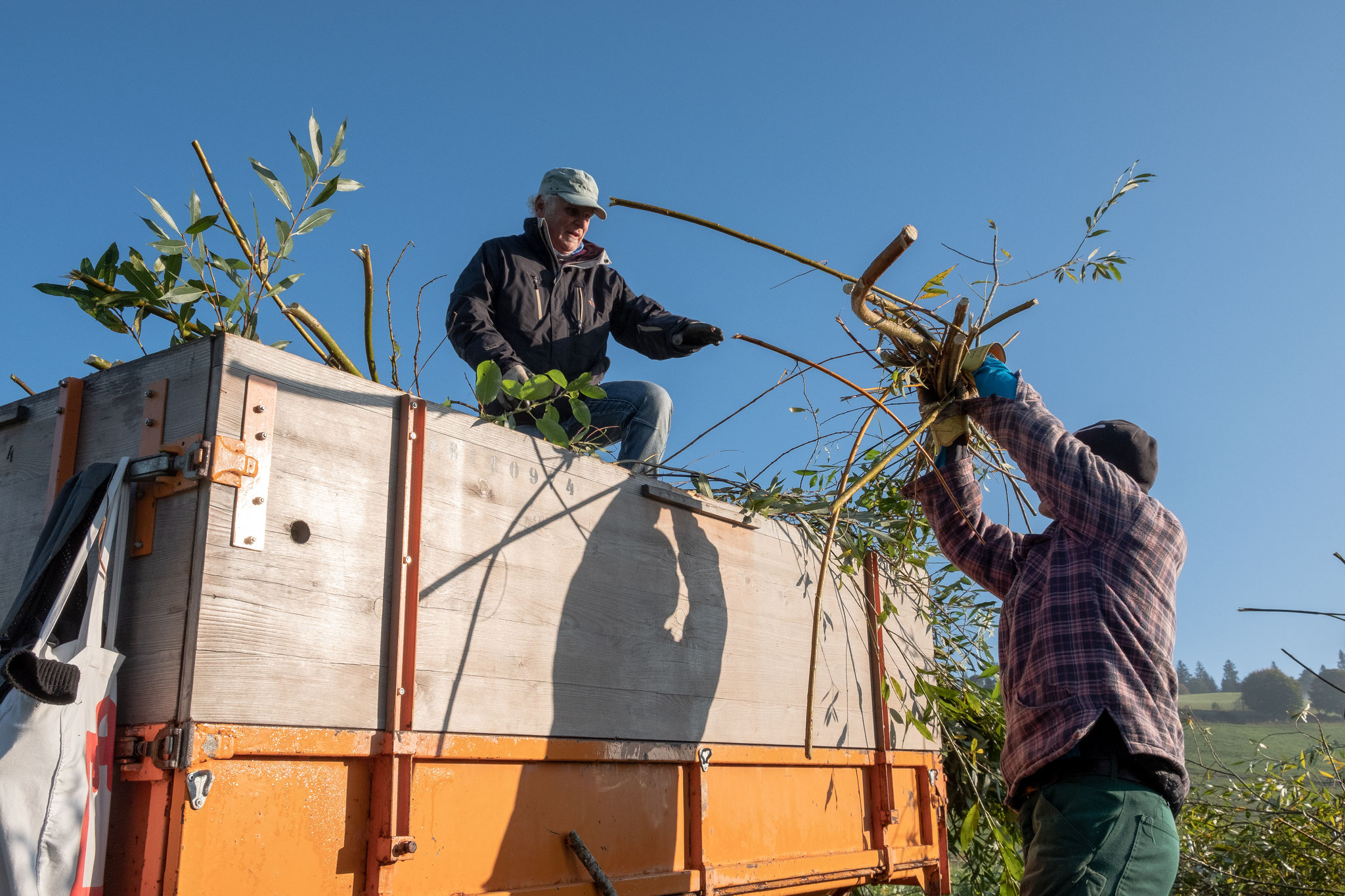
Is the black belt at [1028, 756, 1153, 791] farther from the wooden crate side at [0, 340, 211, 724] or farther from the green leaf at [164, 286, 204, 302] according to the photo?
the green leaf at [164, 286, 204, 302]

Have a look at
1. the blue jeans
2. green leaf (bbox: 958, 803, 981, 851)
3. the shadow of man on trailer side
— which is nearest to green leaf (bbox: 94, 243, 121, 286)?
the shadow of man on trailer side

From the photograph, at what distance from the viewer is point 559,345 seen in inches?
142

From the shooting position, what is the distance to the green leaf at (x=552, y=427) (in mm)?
2516

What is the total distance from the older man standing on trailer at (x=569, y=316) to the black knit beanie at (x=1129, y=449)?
139 centimetres

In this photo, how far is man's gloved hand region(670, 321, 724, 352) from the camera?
3664 millimetres

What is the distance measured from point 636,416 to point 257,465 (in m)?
1.80

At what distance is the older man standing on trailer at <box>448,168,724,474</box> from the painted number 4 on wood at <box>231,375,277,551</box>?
1.36 meters

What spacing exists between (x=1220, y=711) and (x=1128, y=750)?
14.7m

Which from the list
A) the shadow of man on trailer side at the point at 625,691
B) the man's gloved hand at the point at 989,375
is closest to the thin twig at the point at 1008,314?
the man's gloved hand at the point at 989,375

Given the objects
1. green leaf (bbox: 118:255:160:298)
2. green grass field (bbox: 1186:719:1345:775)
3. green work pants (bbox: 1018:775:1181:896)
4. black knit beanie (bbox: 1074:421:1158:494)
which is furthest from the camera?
green grass field (bbox: 1186:719:1345:775)

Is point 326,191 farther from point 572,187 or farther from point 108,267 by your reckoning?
point 572,187

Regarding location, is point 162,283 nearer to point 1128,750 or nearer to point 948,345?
point 948,345

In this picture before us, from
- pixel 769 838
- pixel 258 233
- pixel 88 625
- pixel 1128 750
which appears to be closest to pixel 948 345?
pixel 1128 750

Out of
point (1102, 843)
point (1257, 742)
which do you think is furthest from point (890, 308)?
point (1257, 742)
